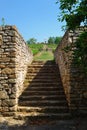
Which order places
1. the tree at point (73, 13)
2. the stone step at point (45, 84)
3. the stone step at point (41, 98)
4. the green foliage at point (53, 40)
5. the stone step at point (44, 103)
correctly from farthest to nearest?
the green foliage at point (53, 40)
the stone step at point (45, 84)
the stone step at point (41, 98)
the stone step at point (44, 103)
the tree at point (73, 13)

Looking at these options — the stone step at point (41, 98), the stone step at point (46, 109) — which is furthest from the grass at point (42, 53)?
the stone step at point (46, 109)

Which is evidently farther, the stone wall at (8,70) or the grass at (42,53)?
the grass at (42,53)

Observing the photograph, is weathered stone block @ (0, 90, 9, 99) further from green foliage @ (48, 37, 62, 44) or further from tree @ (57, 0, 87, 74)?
green foliage @ (48, 37, 62, 44)

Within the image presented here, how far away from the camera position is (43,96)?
9383 millimetres

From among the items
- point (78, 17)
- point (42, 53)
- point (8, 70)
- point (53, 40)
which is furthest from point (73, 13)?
point (53, 40)

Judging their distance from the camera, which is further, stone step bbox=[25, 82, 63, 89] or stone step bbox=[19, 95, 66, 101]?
stone step bbox=[25, 82, 63, 89]

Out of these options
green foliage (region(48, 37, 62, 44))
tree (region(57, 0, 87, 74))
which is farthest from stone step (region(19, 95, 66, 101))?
green foliage (region(48, 37, 62, 44))

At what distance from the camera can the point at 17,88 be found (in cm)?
868

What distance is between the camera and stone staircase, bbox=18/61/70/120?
837 cm

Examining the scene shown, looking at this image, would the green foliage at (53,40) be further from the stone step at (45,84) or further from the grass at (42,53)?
the stone step at (45,84)

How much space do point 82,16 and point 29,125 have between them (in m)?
3.44

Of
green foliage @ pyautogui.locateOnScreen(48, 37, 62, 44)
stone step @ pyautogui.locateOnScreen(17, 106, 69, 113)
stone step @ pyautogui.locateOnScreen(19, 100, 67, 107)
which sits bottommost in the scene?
stone step @ pyautogui.locateOnScreen(17, 106, 69, 113)

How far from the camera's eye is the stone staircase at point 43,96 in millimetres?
8367

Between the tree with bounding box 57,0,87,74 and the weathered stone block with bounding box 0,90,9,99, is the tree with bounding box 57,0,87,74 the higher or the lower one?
the higher one
